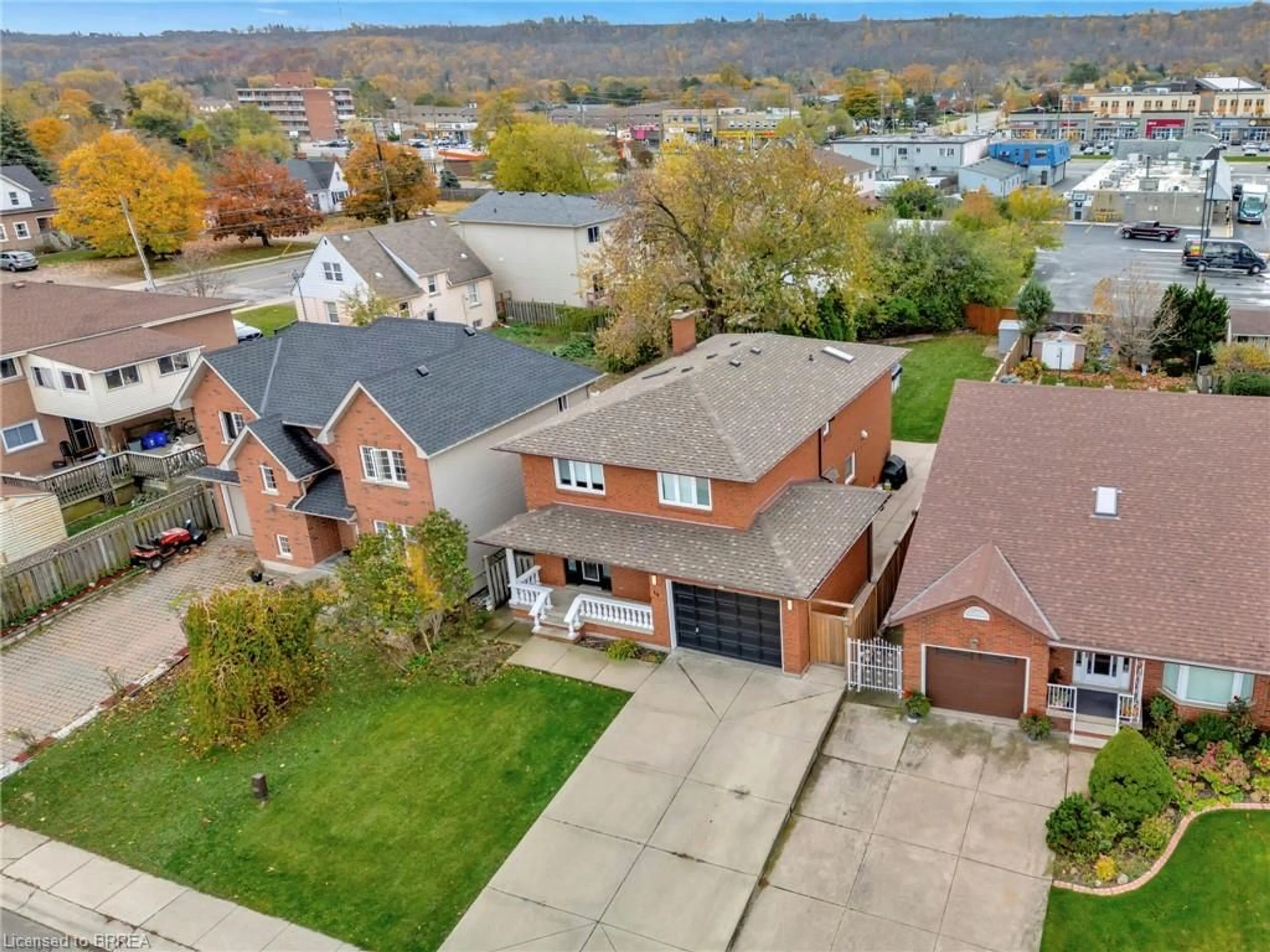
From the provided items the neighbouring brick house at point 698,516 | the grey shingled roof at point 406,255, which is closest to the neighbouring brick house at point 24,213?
the grey shingled roof at point 406,255

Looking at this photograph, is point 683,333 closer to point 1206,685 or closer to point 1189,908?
point 1206,685

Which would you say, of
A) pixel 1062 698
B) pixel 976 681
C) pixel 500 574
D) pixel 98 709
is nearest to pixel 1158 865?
pixel 1062 698

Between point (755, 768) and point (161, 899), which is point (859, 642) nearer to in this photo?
point (755, 768)

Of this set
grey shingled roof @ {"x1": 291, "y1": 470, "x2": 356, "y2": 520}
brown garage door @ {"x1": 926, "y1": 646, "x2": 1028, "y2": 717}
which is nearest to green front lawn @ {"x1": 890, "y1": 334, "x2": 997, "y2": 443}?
brown garage door @ {"x1": 926, "y1": 646, "x2": 1028, "y2": 717}

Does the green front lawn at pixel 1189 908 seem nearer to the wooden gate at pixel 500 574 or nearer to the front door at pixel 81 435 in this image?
the wooden gate at pixel 500 574

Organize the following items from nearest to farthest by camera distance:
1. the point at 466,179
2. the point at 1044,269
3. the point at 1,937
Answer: the point at 1,937 < the point at 1044,269 < the point at 466,179

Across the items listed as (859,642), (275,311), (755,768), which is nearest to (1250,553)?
(859,642)
